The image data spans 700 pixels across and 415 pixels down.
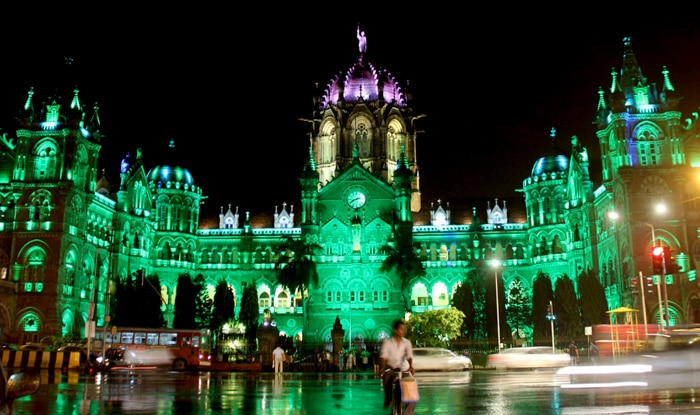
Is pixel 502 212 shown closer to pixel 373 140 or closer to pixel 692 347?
pixel 373 140

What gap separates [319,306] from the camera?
77062 mm

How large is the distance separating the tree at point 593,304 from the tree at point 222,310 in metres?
34.3

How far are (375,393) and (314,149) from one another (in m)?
74.8

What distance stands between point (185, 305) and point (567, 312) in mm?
36458

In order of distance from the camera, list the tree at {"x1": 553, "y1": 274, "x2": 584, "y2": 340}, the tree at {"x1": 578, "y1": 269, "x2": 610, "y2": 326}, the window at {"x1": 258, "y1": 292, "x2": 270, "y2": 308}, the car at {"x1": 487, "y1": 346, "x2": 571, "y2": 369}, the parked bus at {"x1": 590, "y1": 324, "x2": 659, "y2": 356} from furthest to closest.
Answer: the window at {"x1": 258, "y1": 292, "x2": 270, "y2": 308} < the tree at {"x1": 553, "y1": 274, "x2": 584, "y2": 340} < the tree at {"x1": 578, "y1": 269, "x2": 610, "y2": 326} < the car at {"x1": 487, "y1": 346, "x2": 571, "y2": 369} < the parked bus at {"x1": 590, "y1": 324, "x2": 659, "y2": 356}

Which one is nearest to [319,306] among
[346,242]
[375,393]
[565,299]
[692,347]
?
[346,242]

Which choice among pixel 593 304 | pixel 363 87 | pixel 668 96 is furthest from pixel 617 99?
pixel 363 87

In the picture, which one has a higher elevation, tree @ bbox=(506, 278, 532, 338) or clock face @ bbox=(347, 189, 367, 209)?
clock face @ bbox=(347, 189, 367, 209)

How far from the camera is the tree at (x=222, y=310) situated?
2753 inches

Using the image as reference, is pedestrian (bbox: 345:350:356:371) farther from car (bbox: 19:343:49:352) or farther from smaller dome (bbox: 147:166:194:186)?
smaller dome (bbox: 147:166:194:186)

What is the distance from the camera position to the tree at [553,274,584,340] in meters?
59.8

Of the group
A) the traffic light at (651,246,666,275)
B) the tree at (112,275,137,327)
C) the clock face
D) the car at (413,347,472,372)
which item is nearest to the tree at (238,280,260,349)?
the tree at (112,275,137,327)

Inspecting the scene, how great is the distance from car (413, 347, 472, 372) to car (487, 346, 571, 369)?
259cm

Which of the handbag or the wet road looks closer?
the handbag
